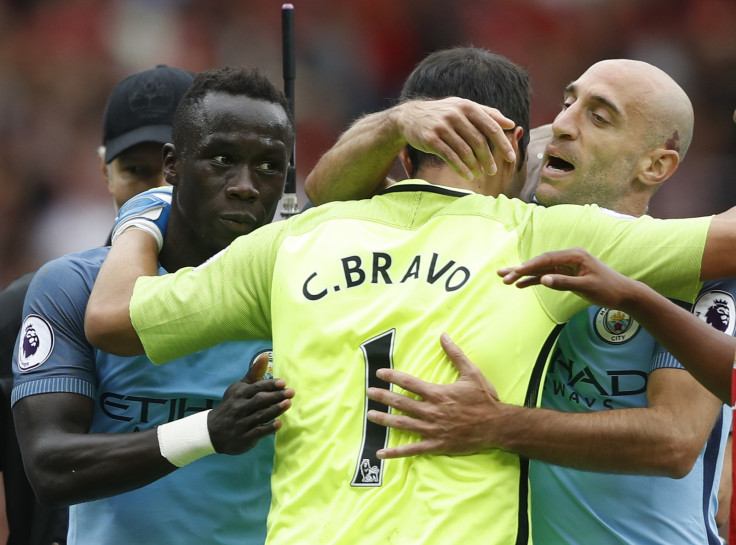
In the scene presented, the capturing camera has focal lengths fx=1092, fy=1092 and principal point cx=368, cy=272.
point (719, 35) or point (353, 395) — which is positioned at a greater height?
point (719, 35)

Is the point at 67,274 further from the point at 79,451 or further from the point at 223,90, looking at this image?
the point at 223,90

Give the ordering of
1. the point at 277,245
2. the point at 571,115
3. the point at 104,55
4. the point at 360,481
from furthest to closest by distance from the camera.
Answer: the point at 104,55 < the point at 571,115 < the point at 277,245 < the point at 360,481

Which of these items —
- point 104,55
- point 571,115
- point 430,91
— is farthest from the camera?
point 104,55

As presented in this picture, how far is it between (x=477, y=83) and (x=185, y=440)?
1350 millimetres

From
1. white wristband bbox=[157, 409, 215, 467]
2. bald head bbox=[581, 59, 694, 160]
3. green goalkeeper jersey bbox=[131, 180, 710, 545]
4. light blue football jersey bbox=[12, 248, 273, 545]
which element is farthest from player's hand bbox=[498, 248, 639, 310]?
bald head bbox=[581, 59, 694, 160]

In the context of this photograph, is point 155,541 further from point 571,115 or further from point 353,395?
point 571,115

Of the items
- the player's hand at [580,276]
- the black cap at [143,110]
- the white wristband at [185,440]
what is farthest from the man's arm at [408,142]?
the black cap at [143,110]

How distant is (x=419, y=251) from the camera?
279 cm

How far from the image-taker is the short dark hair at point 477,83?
321 cm

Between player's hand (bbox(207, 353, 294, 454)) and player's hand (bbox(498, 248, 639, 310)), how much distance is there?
703mm

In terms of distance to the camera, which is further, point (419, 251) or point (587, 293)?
point (419, 251)

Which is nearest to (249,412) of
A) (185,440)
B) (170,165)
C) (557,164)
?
(185,440)

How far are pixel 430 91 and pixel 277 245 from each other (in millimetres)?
712

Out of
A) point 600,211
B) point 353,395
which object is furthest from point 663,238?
point 353,395
